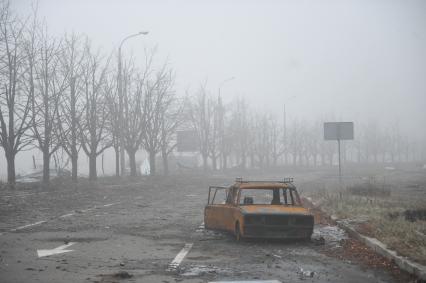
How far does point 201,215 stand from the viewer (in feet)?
60.7

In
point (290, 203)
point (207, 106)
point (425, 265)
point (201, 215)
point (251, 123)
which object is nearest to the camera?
point (425, 265)

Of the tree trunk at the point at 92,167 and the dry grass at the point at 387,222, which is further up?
the tree trunk at the point at 92,167

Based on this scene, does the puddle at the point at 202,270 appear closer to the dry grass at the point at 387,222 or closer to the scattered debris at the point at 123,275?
the scattered debris at the point at 123,275

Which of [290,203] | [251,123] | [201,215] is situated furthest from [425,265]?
[251,123]

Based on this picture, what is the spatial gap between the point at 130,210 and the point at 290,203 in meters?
8.25

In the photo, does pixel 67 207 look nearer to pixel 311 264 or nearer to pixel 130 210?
pixel 130 210

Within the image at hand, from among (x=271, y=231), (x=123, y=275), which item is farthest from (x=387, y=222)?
(x=123, y=275)

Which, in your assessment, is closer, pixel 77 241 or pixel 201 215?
pixel 77 241

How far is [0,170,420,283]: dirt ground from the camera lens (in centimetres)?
845

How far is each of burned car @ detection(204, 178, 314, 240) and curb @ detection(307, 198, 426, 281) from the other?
1.25 m

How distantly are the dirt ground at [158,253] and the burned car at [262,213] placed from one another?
0.28 meters

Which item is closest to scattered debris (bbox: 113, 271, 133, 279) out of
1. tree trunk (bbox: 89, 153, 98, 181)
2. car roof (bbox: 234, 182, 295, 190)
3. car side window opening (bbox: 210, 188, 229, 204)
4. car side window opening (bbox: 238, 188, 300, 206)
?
car side window opening (bbox: 238, 188, 300, 206)

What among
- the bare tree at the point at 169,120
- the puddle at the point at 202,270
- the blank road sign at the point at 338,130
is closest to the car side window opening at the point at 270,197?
the puddle at the point at 202,270

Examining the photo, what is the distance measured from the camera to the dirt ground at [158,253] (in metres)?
8.45
